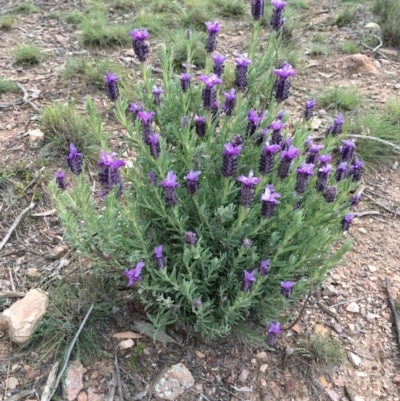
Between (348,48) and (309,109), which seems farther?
(348,48)

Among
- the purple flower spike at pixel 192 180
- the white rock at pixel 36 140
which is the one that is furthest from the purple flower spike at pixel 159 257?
the white rock at pixel 36 140

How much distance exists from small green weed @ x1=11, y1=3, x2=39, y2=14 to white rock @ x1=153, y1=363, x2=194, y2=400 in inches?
202

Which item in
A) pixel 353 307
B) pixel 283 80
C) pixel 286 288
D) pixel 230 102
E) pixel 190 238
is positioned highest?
pixel 283 80

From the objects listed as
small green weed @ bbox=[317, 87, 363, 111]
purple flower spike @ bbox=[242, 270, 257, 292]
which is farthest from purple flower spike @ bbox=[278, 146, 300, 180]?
small green weed @ bbox=[317, 87, 363, 111]

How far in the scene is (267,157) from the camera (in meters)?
1.87

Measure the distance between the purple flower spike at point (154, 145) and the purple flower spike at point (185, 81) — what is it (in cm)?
44

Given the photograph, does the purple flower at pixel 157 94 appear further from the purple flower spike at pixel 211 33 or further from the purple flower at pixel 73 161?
the purple flower at pixel 73 161

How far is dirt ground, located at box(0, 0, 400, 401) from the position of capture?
7.32 ft

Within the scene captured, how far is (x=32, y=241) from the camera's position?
2.90m

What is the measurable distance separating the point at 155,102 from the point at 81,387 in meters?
1.40

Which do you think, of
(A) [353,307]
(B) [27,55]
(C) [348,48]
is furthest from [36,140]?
(C) [348,48]

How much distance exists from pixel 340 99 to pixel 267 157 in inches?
108

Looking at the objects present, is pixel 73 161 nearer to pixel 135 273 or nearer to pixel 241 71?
pixel 135 273

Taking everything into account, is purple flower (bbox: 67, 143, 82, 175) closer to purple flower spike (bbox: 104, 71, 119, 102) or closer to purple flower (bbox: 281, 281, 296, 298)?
purple flower spike (bbox: 104, 71, 119, 102)
